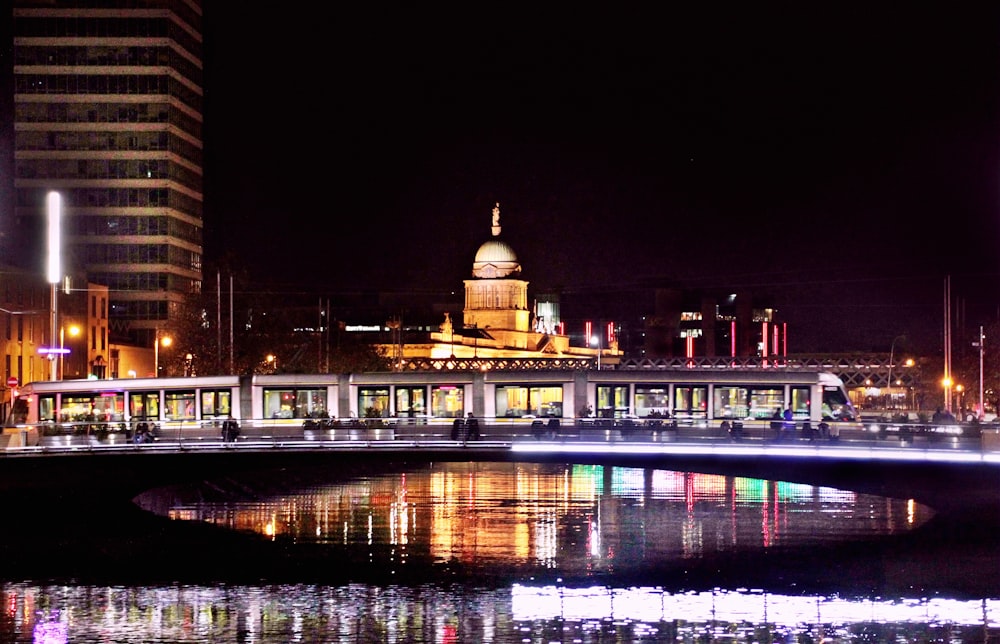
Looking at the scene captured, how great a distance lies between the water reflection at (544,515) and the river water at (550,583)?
0.62ft

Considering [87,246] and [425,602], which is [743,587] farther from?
[87,246]

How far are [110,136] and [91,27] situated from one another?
10.2 m

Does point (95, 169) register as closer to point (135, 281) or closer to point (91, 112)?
point (91, 112)

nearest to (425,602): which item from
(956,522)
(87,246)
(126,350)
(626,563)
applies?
(626,563)

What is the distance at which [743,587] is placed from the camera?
57.8 metres

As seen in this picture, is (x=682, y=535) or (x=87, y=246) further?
(x=87, y=246)

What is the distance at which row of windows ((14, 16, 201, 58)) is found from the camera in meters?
167

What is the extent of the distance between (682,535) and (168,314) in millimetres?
106840

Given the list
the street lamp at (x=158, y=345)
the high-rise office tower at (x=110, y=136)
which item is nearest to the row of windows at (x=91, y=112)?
the high-rise office tower at (x=110, y=136)

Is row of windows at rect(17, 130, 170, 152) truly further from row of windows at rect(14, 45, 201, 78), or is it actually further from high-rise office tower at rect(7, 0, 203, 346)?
row of windows at rect(14, 45, 201, 78)

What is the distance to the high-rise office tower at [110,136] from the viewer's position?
551 feet

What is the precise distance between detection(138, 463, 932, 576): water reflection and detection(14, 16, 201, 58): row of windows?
234 ft

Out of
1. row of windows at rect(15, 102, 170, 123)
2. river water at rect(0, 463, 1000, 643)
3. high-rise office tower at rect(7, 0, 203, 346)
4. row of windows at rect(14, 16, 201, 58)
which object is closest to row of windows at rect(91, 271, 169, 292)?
high-rise office tower at rect(7, 0, 203, 346)

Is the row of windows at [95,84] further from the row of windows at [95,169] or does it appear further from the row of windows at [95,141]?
the row of windows at [95,169]
